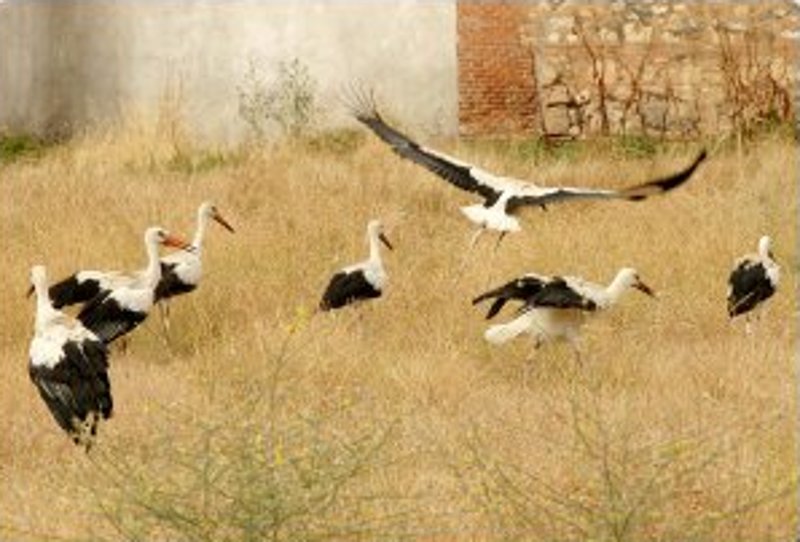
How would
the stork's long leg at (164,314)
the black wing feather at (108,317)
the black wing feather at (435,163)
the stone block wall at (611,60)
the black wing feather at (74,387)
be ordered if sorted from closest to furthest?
1. the black wing feather at (74,387)
2. the black wing feather at (108,317)
3. the stork's long leg at (164,314)
4. the black wing feather at (435,163)
5. the stone block wall at (611,60)

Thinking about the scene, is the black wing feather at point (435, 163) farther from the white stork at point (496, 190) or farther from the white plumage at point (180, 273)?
the white plumage at point (180, 273)

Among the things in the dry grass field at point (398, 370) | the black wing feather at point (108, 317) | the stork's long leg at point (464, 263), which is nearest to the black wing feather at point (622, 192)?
the stork's long leg at point (464, 263)

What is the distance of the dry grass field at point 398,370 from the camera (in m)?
5.17

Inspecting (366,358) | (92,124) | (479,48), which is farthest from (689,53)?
(366,358)

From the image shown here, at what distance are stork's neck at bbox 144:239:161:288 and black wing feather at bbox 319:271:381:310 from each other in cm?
93

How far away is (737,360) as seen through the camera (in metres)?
8.06

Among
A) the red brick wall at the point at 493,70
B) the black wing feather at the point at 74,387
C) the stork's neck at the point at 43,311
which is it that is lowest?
the red brick wall at the point at 493,70

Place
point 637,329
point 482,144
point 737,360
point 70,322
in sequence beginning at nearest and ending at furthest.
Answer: point 70,322, point 737,360, point 637,329, point 482,144

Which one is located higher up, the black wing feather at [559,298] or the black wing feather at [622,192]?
the black wing feather at [622,192]

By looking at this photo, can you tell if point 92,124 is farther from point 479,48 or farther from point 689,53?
point 689,53

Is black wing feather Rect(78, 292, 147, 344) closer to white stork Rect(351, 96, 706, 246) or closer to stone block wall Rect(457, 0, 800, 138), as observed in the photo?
white stork Rect(351, 96, 706, 246)

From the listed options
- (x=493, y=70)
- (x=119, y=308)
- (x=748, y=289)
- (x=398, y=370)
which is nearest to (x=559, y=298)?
(x=398, y=370)

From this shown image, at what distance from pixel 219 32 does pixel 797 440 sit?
506 inches

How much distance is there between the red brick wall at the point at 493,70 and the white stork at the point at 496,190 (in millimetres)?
7525
